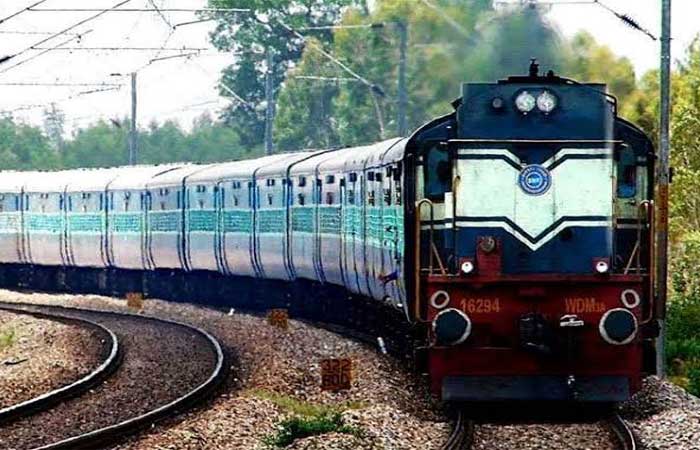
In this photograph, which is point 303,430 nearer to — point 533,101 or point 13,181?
point 533,101

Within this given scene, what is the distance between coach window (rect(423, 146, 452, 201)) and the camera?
13969 millimetres

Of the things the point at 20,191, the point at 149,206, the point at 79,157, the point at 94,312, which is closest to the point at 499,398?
the point at 94,312

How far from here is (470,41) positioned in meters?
20.6

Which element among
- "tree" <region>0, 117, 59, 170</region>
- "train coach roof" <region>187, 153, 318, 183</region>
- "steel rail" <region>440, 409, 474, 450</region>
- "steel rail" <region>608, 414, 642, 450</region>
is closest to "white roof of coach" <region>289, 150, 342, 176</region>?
"train coach roof" <region>187, 153, 318, 183</region>

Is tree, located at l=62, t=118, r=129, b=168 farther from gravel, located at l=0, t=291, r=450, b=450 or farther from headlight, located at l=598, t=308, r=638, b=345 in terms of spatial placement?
headlight, located at l=598, t=308, r=638, b=345

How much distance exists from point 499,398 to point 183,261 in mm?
18201

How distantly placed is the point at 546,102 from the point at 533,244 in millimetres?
1231

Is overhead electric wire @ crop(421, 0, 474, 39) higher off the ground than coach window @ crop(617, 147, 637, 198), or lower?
higher

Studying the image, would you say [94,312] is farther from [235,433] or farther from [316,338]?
[235,433]

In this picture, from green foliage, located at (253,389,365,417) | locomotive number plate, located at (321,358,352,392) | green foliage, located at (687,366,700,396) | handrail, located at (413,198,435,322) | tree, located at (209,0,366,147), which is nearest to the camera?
handrail, located at (413,198,435,322)

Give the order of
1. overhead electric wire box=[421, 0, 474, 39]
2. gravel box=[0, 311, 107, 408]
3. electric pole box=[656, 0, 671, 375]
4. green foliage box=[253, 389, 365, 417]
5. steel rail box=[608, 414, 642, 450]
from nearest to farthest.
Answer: steel rail box=[608, 414, 642, 450] → green foliage box=[253, 389, 365, 417] → gravel box=[0, 311, 107, 408] → electric pole box=[656, 0, 671, 375] → overhead electric wire box=[421, 0, 474, 39]

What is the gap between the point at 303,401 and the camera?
16.1 meters

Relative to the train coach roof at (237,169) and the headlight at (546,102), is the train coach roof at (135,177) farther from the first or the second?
the headlight at (546,102)

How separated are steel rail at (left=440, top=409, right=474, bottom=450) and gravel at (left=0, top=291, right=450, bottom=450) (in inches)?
5.2
